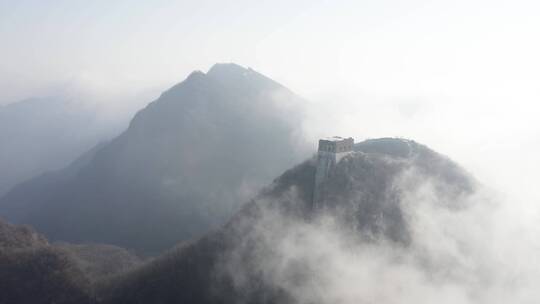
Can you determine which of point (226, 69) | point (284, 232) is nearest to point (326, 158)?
point (284, 232)

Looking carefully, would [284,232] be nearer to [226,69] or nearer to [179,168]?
[179,168]

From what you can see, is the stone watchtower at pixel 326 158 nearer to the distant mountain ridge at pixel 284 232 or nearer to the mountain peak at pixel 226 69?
the distant mountain ridge at pixel 284 232

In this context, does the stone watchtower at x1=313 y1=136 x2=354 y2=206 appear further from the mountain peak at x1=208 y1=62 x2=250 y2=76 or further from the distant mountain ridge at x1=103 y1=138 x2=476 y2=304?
the mountain peak at x1=208 y1=62 x2=250 y2=76

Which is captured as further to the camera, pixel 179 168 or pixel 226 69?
pixel 226 69

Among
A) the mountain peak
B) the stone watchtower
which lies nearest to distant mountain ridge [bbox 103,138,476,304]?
the stone watchtower

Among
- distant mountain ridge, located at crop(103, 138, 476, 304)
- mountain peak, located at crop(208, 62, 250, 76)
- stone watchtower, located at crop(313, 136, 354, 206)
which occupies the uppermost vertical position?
mountain peak, located at crop(208, 62, 250, 76)

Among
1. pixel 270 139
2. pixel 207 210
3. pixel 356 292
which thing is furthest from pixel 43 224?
pixel 356 292

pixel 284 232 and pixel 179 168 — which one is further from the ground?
pixel 179 168
